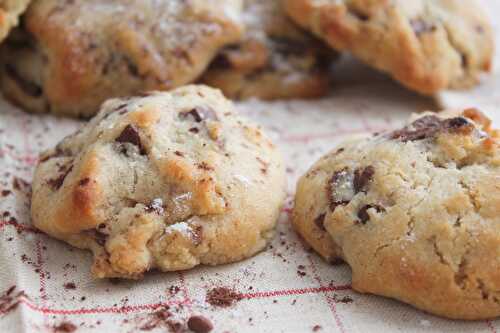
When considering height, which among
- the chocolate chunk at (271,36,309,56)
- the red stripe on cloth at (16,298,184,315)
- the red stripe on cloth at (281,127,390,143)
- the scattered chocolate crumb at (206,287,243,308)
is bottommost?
the red stripe on cloth at (281,127,390,143)

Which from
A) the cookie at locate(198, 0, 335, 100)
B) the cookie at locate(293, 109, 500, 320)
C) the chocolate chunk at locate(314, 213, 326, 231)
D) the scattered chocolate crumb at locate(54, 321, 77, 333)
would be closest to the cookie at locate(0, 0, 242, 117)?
the cookie at locate(198, 0, 335, 100)

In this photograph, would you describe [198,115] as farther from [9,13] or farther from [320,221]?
[9,13]

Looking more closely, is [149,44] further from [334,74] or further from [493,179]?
[493,179]

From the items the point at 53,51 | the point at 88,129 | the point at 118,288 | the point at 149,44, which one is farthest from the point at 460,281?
the point at 53,51

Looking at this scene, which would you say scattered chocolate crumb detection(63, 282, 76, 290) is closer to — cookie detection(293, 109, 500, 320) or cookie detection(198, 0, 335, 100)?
cookie detection(293, 109, 500, 320)

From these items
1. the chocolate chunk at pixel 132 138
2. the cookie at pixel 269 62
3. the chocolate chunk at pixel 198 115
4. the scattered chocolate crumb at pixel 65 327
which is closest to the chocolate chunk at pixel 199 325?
the scattered chocolate crumb at pixel 65 327

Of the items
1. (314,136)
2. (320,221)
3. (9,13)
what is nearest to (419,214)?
(320,221)
